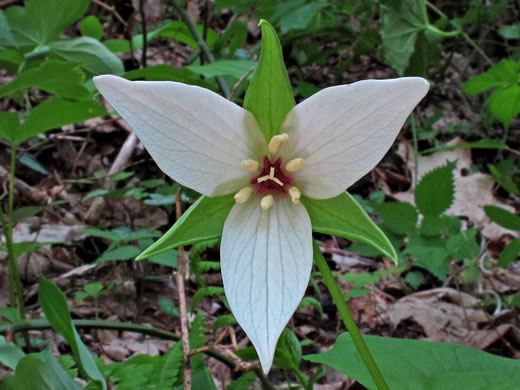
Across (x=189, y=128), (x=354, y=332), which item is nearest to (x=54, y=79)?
(x=189, y=128)

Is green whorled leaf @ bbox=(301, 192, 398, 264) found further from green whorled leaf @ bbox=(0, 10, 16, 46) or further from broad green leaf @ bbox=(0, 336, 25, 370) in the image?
green whorled leaf @ bbox=(0, 10, 16, 46)

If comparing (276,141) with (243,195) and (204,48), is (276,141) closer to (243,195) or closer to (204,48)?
(243,195)

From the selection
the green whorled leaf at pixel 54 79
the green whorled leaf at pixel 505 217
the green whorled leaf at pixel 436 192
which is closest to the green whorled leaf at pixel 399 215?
the green whorled leaf at pixel 436 192

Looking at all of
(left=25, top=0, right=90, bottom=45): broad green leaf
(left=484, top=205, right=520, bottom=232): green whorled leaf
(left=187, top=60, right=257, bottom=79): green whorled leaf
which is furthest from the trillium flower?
(left=484, top=205, right=520, bottom=232): green whorled leaf

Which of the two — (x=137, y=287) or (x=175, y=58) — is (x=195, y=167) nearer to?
(x=137, y=287)

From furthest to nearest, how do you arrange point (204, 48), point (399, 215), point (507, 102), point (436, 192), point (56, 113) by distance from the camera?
point (507, 102), point (399, 215), point (436, 192), point (204, 48), point (56, 113)

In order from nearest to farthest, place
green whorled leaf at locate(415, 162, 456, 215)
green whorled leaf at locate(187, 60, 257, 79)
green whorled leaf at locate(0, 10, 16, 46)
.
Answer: green whorled leaf at locate(187, 60, 257, 79) < green whorled leaf at locate(0, 10, 16, 46) < green whorled leaf at locate(415, 162, 456, 215)
